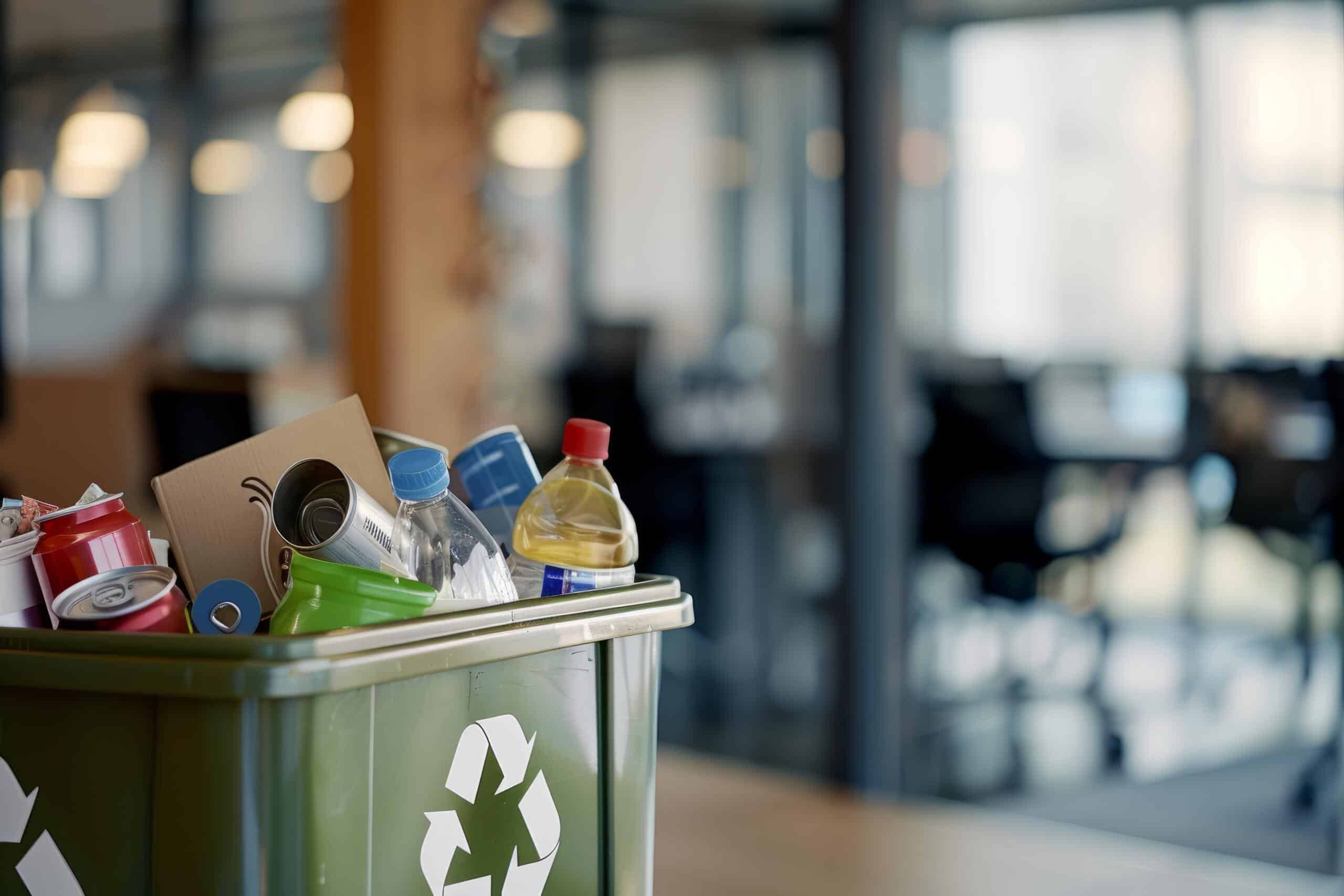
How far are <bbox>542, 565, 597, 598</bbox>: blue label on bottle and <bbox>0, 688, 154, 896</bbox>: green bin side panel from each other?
0.25 m

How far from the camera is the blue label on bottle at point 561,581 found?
2.62 feet

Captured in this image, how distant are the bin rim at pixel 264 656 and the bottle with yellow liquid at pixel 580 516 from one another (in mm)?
124

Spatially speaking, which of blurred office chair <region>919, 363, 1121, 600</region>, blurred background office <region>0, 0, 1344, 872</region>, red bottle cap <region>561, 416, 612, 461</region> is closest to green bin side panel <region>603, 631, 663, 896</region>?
red bottle cap <region>561, 416, 612, 461</region>

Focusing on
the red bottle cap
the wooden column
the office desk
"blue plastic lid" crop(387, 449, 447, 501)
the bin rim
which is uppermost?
the wooden column

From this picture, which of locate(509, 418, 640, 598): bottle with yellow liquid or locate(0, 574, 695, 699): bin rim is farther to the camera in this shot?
locate(509, 418, 640, 598): bottle with yellow liquid

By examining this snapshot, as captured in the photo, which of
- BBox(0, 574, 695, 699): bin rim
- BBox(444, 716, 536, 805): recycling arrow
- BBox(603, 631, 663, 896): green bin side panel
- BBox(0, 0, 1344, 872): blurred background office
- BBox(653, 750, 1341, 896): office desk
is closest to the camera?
BBox(0, 574, 695, 699): bin rim

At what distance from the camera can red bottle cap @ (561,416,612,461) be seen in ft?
2.76

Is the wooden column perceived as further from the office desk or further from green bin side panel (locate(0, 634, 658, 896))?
green bin side panel (locate(0, 634, 658, 896))

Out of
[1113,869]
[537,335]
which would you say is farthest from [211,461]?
[537,335]

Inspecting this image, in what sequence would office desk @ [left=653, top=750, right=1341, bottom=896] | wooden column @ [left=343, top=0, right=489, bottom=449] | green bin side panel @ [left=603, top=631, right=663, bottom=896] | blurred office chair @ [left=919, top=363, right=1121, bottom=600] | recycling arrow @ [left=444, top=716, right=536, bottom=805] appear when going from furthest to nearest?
blurred office chair @ [left=919, top=363, right=1121, bottom=600], wooden column @ [left=343, top=0, right=489, bottom=449], office desk @ [left=653, top=750, right=1341, bottom=896], green bin side panel @ [left=603, top=631, right=663, bottom=896], recycling arrow @ [left=444, top=716, right=536, bottom=805]

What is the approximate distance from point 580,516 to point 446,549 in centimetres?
11

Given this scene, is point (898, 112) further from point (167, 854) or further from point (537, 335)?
point (167, 854)

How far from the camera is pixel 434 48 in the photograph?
125 inches

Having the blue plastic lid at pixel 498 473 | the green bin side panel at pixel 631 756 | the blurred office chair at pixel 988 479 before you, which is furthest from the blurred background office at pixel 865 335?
the green bin side panel at pixel 631 756
